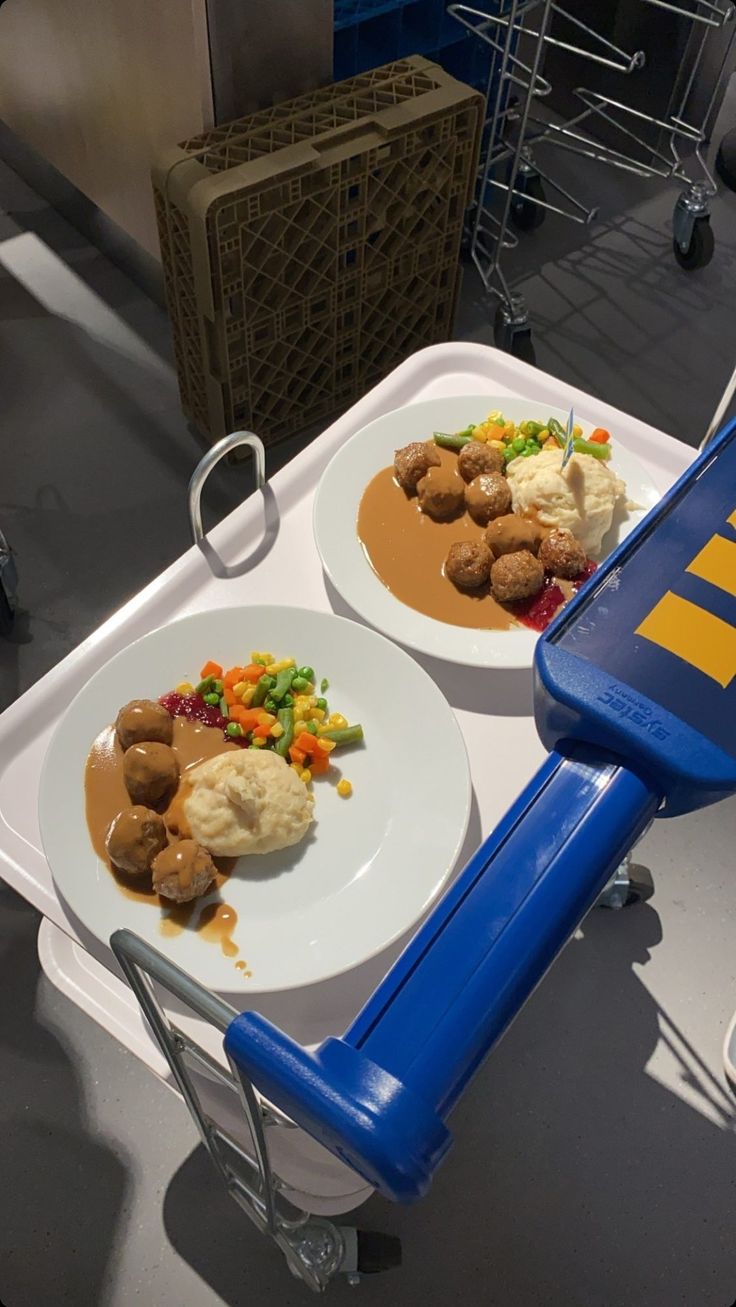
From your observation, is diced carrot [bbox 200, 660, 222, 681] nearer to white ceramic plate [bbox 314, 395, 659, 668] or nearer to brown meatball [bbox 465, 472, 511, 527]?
white ceramic plate [bbox 314, 395, 659, 668]

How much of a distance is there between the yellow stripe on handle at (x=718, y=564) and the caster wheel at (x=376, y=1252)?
3.26 ft

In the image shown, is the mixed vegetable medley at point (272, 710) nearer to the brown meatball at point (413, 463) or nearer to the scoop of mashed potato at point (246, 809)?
the scoop of mashed potato at point (246, 809)

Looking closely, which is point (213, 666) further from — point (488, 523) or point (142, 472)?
point (142, 472)

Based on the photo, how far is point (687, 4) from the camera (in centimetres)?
263

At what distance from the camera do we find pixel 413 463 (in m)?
1.16

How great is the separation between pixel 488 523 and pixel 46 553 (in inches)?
44.4

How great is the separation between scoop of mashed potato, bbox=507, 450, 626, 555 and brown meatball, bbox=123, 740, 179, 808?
510mm

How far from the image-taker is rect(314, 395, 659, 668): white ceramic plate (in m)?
1.04

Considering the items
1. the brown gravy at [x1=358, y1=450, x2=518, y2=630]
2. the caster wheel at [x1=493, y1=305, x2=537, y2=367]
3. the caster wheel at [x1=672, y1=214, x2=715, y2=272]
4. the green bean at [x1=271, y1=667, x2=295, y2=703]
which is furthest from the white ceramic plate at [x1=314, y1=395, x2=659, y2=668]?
the caster wheel at [x1=672, y1=214, x2=715, y2=272]

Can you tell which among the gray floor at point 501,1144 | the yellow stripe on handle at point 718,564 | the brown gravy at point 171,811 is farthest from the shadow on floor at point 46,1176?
the yellow stripe on handle at point 718,564

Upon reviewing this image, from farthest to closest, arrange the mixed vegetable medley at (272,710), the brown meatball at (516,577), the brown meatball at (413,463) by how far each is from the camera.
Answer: the brown meatball at (413,463) → the brown meatball at (516,577) → the mixed vegetable medley at (272,710)

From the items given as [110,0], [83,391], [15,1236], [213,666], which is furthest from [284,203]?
[15,1236]

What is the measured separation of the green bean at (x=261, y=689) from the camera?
38.5 inches

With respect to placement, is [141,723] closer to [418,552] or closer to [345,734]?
[345,734]
